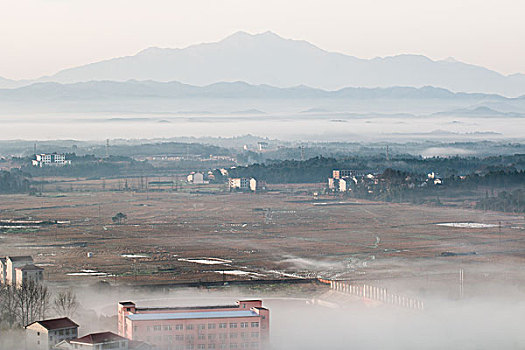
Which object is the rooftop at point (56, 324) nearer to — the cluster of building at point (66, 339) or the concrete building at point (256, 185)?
the cluster of building at point (66, 339)

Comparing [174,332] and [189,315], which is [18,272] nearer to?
[189,315]

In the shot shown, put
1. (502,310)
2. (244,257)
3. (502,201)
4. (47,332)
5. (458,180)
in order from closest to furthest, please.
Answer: (47,332) → (502,310) → (244,257) → (502,201) → (458,180)

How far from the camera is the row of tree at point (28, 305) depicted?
15047mm

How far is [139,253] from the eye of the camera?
25.1m

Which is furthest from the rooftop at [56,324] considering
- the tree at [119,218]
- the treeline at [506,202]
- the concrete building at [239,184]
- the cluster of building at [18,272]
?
the concrete building at [239,184]

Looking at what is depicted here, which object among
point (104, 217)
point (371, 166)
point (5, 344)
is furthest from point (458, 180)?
point (5, 344)

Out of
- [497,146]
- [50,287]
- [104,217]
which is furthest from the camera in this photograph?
[497,146]

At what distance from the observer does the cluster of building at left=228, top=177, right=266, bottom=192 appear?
4719 cm

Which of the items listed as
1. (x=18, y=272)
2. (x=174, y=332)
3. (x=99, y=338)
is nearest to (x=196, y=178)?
(x=18, y=272)

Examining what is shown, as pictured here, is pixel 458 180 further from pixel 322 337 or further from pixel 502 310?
pixel 322 337

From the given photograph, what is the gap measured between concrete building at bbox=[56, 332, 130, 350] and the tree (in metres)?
19.5

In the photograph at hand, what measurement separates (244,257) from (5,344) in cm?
1099

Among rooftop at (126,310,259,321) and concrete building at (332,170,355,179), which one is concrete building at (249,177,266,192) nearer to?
concrete building at (332,170,355,179)

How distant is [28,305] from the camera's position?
15438 mm
